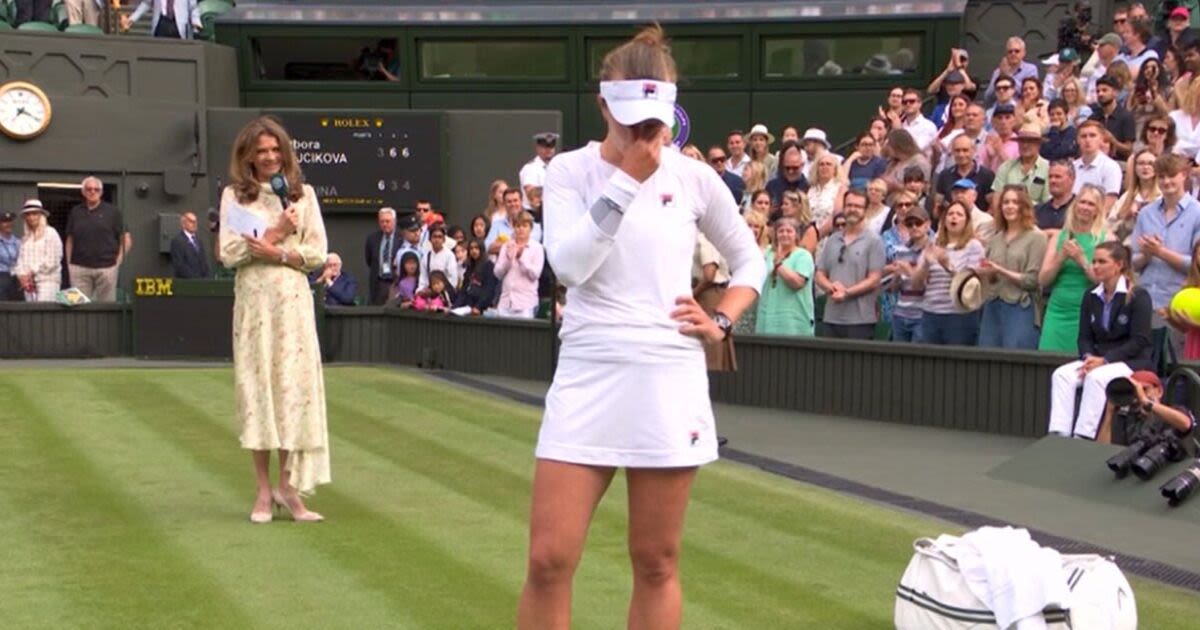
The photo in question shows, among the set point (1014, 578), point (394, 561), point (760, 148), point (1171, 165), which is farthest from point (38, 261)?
point (1014, 578)

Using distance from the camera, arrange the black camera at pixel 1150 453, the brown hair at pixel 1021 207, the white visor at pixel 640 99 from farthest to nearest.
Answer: the brown hair at pixel 1021 207 < the black camera at pixel 1150 453 < the white visor at pixel 640 99

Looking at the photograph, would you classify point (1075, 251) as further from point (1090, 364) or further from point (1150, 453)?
point (1150, 453)

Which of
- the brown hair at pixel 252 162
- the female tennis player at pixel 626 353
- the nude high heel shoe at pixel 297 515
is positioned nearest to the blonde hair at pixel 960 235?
the nude high heel shoe at pixel 297 515

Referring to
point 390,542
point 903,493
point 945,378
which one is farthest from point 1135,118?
point 390,542

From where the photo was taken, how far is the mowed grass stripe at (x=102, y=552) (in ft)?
25.3

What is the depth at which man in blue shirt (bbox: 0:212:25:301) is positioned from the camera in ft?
74.0

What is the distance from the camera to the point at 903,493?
11828mm

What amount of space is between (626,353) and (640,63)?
78 centimetres

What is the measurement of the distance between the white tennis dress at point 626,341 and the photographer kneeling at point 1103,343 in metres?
7.47

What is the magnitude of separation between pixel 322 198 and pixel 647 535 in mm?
20397

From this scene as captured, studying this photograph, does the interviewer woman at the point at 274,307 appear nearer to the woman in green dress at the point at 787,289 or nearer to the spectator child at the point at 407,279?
the woman in green dress at the point at 787,289

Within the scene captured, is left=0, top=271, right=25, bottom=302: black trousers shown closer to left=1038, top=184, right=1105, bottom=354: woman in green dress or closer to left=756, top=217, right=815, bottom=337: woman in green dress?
left=756, top=217, right=815, bottom=337: woman in green dress

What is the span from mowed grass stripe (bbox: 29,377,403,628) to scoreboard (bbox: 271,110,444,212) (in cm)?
1136

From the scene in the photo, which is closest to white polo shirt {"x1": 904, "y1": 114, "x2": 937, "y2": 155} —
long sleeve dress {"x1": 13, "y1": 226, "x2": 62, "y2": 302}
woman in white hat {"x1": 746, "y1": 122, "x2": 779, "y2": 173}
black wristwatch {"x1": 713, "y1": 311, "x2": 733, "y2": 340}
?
A: woman in white hat {"x1": 746, "y1": 122, "x2": 779, "y2": 173}
